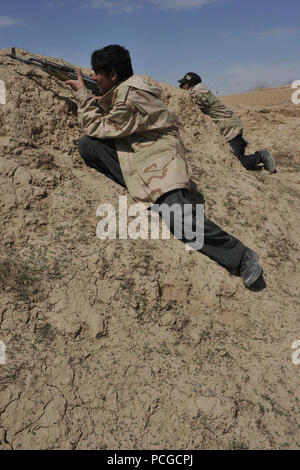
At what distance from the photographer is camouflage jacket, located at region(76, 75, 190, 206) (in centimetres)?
273

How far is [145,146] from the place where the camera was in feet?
9.29

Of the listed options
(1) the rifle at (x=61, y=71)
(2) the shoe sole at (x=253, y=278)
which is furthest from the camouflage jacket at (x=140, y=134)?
(2) the shoe sole at (x=253, y=278)

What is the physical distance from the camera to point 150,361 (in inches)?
88.1

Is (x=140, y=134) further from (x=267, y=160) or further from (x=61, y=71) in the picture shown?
(x=267, y=160)

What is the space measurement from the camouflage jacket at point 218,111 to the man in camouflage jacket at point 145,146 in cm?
190

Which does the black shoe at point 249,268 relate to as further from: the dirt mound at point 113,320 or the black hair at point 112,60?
the black hair at point 112,60

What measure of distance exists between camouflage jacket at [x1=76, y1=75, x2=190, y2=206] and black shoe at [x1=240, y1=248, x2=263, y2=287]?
68 centimetres

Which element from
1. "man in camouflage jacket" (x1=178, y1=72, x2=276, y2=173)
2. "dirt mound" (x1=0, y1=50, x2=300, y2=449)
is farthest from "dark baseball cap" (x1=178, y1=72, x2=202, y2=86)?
"dirt mound" (x1=0, y1=50, x2=300, y2=449)

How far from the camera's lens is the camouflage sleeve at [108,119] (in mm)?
2719

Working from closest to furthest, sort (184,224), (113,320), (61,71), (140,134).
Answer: (113,320)
(184,224)
(140,134)
(61,71)

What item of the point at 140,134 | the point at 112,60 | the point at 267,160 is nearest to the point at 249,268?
the point at 140,134

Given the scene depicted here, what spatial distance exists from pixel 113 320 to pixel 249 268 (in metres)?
1.08

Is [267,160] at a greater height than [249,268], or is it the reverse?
[267,160]
